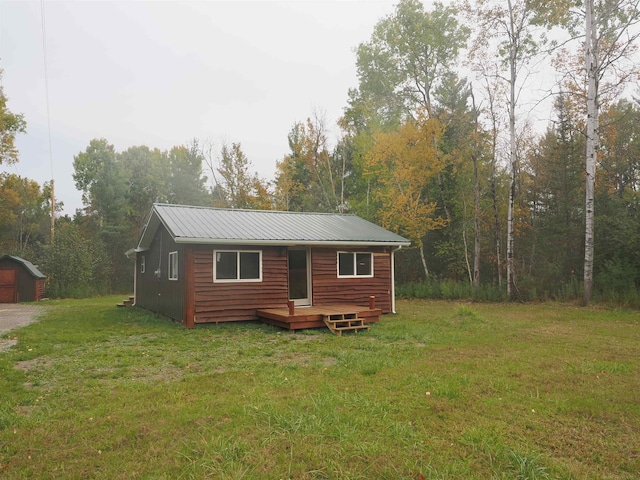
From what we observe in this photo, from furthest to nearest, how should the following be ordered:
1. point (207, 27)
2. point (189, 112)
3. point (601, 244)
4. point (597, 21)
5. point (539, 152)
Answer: point (189, 112) < point (539, 152) < point (207, 27) < point (601, 244) < point (597, 21)

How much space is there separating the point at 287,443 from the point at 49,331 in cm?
880

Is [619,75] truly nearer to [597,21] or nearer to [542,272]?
[597,21]

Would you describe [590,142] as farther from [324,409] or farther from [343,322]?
[324,409]

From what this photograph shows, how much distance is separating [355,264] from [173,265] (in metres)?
5.36

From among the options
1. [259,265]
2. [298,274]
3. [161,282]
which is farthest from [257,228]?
[161,282]

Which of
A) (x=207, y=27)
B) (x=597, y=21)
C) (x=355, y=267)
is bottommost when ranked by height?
(x=355, y=267)

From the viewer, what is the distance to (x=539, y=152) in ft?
75.7

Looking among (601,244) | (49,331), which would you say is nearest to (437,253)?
(601,244)

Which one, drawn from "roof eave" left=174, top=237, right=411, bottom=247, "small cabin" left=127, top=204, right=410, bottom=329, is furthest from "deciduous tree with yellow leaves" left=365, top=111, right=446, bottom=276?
"roof eave" left=174, top=237, right=411, bottom=247

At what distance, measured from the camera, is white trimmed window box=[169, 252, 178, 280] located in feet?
39.5

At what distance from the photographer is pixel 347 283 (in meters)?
13.2

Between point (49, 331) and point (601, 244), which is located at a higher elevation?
point (601, 244)

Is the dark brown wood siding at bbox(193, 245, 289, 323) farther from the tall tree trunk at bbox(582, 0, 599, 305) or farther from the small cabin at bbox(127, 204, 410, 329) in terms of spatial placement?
the tall tree trunk at bbox(582, 0, 599, 305)

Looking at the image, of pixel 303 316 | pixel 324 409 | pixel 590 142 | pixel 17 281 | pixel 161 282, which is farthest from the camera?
pixel 17 281
